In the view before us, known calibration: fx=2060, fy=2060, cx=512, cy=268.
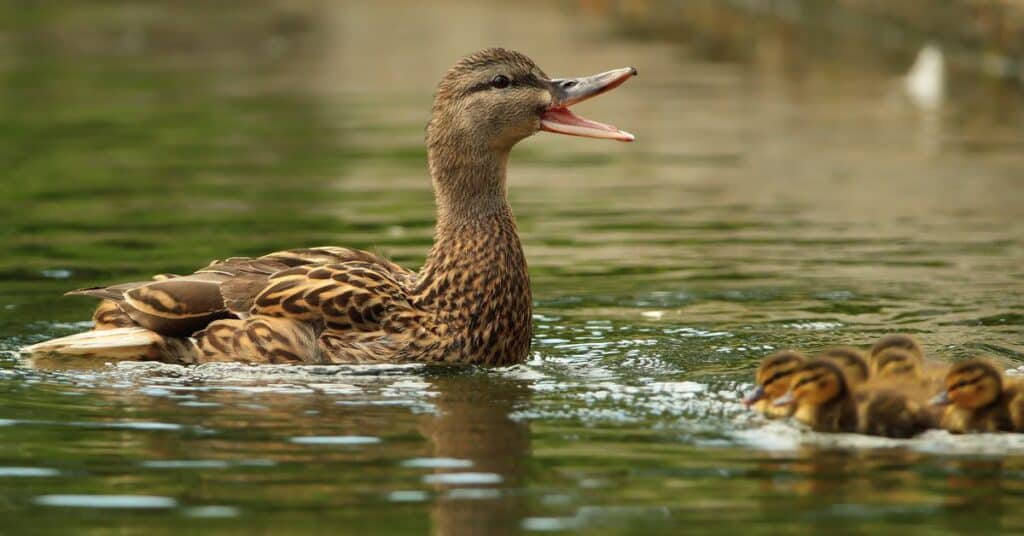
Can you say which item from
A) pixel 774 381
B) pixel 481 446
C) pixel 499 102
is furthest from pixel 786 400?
pixel 499 102

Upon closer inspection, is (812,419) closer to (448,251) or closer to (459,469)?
(459,469)

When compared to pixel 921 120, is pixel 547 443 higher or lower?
lower

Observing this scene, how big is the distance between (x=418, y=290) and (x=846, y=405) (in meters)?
2.39

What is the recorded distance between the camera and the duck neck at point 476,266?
9.02m

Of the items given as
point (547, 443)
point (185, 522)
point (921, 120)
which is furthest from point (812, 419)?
point (921, 120)

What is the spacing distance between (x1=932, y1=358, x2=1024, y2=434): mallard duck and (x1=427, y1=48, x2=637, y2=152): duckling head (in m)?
2.54

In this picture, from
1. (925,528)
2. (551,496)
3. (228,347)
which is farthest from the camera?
(228,347)

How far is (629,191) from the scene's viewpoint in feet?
48.7

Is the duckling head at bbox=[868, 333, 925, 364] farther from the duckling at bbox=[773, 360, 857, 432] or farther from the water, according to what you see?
the water

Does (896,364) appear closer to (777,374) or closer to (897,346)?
(897,346)

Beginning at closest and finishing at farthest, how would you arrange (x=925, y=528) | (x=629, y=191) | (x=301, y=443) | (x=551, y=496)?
(x=925, y=528) → (x=551, y=496) → (x=301, y=443) → (x=629, y=191)

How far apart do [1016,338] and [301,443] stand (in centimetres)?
362

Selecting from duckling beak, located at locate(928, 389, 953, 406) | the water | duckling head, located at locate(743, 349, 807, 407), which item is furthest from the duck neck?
duckling beak, located at locate(928, 389, 953, 406)

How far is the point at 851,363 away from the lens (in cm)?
766
